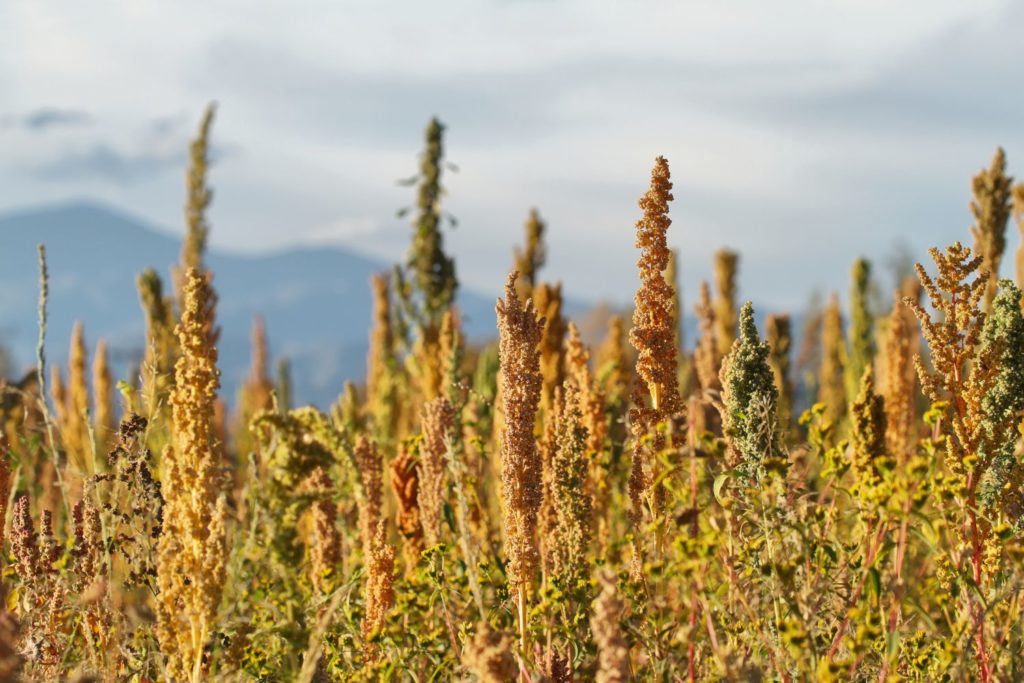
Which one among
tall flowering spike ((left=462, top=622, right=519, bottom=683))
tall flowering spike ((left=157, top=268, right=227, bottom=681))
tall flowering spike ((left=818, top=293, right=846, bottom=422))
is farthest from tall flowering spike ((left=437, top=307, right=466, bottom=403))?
tall flowering spike ((left=818, top=293, right=846, bottom=422))

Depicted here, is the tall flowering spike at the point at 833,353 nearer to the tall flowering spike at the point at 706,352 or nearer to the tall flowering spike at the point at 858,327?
the tall flowering spike at the point at 858,327

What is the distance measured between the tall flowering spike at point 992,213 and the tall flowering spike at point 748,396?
348 centimetres

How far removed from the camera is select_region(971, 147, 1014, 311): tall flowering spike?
6.64 meters

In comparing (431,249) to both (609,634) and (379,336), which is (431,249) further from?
(609,634)

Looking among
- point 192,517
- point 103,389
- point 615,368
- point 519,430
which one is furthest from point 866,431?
A: point 103,389

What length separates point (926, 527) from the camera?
3041 mm

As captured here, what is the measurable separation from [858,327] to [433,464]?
26.0 ft

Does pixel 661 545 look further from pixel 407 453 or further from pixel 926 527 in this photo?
pixel 407 453

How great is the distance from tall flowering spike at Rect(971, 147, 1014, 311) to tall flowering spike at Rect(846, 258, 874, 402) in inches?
117

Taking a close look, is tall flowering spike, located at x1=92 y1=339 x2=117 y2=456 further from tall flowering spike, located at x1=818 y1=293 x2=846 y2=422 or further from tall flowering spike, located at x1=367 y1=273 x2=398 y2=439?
tall flowering spike, located at x1=818 y1=293 x2=846 y2=422

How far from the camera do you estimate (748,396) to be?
380 centimetres

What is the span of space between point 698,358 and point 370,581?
5.01 m

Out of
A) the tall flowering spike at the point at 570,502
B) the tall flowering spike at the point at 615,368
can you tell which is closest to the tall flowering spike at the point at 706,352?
the tall flowering spike at the point at 615,368

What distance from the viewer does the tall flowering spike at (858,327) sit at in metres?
10.2
